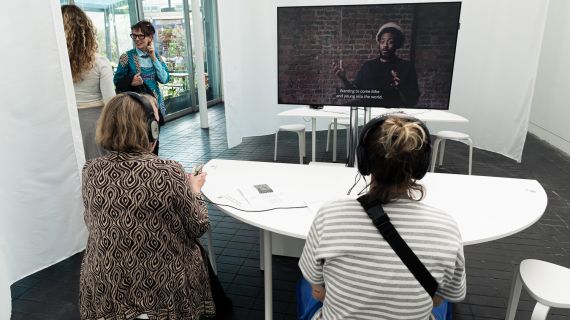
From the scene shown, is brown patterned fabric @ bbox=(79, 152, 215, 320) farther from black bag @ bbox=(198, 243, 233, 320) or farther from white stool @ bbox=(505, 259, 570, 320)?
white stool @ bbox=(505, 259, 570, 320)

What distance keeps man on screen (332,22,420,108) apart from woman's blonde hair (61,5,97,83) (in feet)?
5.09

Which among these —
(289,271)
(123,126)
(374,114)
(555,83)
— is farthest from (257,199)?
(555,83)

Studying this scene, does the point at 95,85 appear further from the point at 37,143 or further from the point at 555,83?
the point at 555,83

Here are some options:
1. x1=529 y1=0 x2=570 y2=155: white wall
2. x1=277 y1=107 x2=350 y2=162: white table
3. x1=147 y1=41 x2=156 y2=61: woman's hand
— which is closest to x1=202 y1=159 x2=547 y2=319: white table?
x1=147 y1=41 x2=156 y2=61: woman's hand

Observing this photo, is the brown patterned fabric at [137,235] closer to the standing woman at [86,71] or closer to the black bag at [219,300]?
the black bag at [219,300]

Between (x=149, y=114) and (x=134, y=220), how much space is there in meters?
0.36

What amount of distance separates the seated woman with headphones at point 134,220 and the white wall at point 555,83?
5247 millimetres

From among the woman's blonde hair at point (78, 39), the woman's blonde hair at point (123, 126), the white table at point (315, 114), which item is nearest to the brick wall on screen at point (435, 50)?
the woman's blonde hair at point (123, 126)

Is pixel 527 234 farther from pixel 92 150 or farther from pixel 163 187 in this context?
pixel 92 150

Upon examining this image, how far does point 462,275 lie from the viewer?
1.05 m

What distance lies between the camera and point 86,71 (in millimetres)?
2480

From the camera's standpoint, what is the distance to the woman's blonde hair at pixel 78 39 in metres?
2.39

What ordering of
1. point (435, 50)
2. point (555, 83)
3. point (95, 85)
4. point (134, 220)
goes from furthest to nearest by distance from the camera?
point (555, 83), point (95, 85), point (435, 50), point (134, 220)

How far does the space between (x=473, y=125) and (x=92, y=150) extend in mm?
4570
